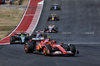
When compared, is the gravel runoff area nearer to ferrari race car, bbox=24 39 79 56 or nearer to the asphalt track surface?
the asphalt track surface

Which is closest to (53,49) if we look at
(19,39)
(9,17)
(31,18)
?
(19,39)

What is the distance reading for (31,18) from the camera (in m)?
48.3

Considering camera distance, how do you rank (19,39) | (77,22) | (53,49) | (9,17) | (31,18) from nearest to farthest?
(53,49) < (19,39) < (77,22) < (31,18) < (9,17)

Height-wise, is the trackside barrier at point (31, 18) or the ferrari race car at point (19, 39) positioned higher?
A: the trackside barrier at point (31, 18)

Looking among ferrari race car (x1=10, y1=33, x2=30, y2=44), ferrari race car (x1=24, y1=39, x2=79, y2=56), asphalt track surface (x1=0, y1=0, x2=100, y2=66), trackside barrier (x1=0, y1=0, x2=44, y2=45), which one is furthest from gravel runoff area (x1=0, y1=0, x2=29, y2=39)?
ferrari race car (x1=24, y1=39, x2=79, y2=56)

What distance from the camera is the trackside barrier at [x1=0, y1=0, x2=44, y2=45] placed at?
138 ft

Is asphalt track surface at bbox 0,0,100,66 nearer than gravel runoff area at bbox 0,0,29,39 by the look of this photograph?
Yes

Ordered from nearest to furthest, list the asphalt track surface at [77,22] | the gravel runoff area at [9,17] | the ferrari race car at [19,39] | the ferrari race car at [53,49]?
1. the ferrari race car at [53,49]
2. the ferrari race car at [19,39]
3. the asphalt track surface at [77,22]
4. the gravel runoff area at [9,17]

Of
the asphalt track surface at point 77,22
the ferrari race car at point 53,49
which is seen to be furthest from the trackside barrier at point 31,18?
the ferrari race car at point 53,49

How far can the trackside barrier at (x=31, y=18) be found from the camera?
42.0 m

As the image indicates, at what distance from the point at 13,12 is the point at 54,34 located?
18.6m

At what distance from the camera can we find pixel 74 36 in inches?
1415

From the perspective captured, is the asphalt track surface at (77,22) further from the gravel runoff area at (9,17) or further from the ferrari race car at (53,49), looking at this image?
the ferrari race car at (53,49)

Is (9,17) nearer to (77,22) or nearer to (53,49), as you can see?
(77,22)
